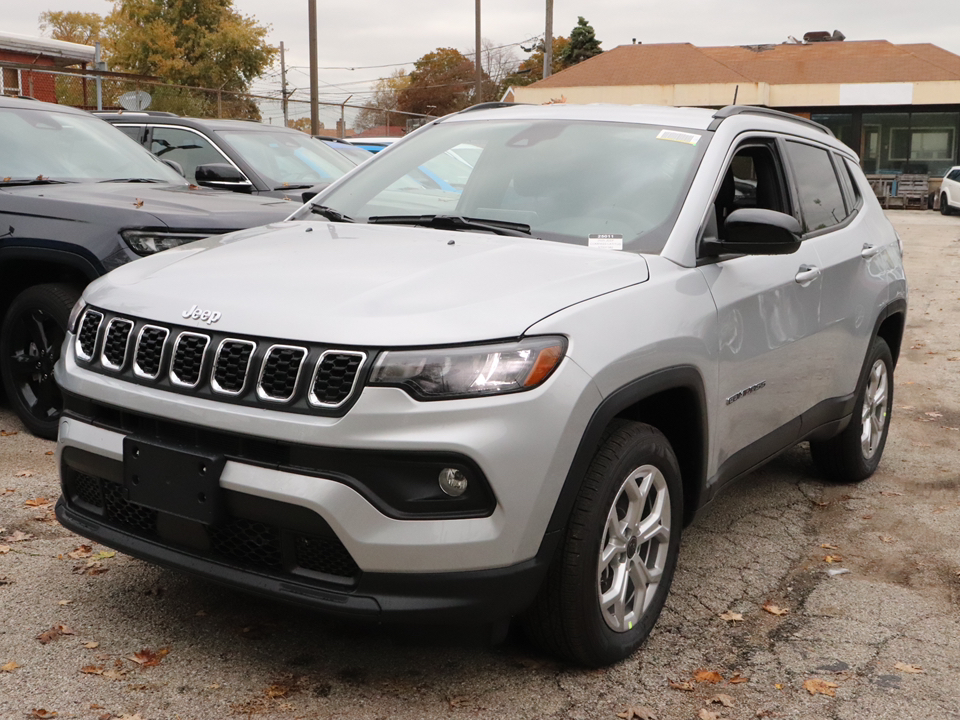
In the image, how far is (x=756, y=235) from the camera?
12.5ft

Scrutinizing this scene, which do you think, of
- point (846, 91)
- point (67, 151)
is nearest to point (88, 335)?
point (67, 151)

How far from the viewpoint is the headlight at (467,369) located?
2.85 metres

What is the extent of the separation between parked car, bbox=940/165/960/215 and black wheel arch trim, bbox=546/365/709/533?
1286 inches

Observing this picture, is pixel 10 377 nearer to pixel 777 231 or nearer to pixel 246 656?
pixel 246 656

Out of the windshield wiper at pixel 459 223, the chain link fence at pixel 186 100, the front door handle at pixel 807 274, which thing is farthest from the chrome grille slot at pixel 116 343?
the chain link fence at pixel 186 100

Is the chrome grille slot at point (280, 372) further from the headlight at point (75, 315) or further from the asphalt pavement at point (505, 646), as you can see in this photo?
the headlight at point (75, 315)

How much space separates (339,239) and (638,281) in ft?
3.52

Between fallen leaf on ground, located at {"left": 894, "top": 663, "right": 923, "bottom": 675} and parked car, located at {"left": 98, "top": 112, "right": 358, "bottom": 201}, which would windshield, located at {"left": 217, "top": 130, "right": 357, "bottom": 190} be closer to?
parked car, located at {"left": 98, "top": 112, "right": 358, "bottom": 201}

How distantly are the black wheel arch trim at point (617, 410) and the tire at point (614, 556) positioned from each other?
0.24 ft

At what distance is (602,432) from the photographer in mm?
3154

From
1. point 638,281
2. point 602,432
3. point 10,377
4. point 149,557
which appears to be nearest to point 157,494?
point 149,557

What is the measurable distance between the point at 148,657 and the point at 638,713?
152 cm

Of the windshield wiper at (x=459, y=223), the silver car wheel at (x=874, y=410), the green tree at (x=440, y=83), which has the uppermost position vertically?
the green tree at (x=440, y=83)

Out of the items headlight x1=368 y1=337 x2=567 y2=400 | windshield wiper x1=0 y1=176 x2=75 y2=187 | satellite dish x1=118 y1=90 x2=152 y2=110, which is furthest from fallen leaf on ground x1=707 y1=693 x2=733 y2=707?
satellite dish x1=118 y1=90 x2=152 y2=110
